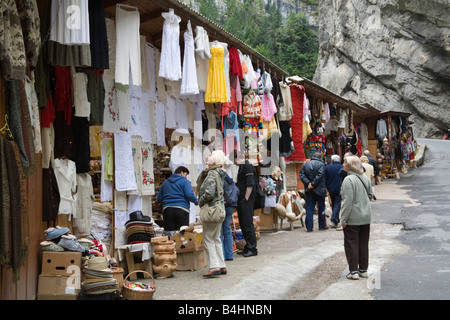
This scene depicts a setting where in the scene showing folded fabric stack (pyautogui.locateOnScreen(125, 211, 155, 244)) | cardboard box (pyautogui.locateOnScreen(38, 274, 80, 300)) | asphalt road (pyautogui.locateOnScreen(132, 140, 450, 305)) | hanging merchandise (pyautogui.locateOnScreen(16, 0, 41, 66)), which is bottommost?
asphalt road (pyautogui.locateOnScreen(132, 140, 450, 305))

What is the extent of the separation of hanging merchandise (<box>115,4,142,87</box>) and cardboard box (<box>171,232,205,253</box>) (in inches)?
102

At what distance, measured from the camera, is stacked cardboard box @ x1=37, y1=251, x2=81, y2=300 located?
18.6ft

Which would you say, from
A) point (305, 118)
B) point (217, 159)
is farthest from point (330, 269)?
point (305, 118)

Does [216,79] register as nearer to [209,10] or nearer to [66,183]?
[66,183]

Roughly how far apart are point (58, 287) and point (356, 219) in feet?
13.0

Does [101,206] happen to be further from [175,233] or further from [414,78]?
[414,78]

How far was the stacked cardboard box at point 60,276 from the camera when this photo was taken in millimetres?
5676

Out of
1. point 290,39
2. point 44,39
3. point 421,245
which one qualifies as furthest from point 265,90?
point 290,39

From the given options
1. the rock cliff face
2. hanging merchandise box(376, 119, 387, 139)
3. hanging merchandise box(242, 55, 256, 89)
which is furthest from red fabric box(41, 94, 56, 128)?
the rock cliff face

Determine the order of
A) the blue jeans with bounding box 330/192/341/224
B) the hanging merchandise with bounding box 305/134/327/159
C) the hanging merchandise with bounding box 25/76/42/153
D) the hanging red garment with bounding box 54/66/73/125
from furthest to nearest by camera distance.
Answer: the hanging merchandise with bounding box 305/134/327/159 < the blue jeans with bounding box 330/192/341/224 < the hanging red garment with bounding box 54/66/73/125 < the hanging merchandise with bounding box 25/76/42/153

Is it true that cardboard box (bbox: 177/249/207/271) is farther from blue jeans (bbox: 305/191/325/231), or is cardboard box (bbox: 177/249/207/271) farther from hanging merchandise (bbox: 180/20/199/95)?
blue jeans (bbox: 305/191/325/231)

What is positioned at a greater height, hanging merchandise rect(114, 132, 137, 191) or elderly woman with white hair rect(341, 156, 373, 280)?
hanging merchandise rect(114, 132, 137, 191)

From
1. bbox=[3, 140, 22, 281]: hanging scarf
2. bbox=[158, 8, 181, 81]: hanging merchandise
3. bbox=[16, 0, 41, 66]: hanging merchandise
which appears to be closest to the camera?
bbox=[3, 140, 22, 281]: hanging scarf

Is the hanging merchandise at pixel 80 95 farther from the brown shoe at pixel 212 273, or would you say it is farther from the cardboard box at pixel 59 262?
the brown shoe at pixel 212 273
